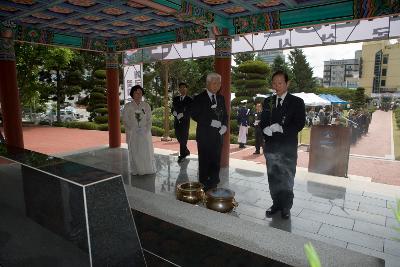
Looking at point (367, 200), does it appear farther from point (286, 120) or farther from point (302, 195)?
point (286, 120)

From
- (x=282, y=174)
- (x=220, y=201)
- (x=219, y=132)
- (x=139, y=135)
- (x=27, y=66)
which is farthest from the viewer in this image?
(x=27, y=66)

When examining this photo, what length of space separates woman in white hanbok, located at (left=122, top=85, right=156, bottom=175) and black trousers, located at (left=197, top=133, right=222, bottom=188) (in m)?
1.92

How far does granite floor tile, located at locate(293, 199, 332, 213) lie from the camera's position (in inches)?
192

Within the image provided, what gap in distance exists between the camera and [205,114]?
533 cm

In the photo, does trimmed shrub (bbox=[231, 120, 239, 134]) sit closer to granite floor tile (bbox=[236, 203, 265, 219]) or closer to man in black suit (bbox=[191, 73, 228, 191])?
man in black suit (bbox=[191, 73, 228, 191])

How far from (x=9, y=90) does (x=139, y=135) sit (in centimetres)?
366

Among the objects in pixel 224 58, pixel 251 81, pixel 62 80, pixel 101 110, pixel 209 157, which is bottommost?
pixel 101 110

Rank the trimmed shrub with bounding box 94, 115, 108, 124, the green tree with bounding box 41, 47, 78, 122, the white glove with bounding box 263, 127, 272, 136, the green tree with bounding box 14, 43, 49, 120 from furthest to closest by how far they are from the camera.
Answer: the green tree with bounding box 41, 47, 78, 122, the trimmed shrub with bounding box 94, 115, 108, 124, the green tree with bounding box 14, 43, 49, 120, the white glove with bounding box 263, 127, 272, 136

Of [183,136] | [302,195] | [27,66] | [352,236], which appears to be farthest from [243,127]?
[27,66]

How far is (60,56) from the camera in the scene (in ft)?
58.5

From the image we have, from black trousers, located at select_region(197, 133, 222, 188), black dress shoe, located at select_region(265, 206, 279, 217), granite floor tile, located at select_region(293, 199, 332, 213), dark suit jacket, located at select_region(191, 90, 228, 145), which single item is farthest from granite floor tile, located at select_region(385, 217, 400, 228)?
dark suit jacket, located at select_region(191, 90, 228, 145)

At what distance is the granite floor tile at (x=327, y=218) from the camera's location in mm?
4316

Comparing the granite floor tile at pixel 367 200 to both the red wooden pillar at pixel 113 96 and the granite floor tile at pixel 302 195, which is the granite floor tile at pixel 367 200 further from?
the red wooden pillar at pixel 113 96

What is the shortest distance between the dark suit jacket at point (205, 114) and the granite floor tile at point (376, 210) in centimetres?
280
